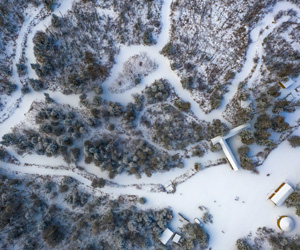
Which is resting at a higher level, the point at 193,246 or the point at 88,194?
the point at 88,194

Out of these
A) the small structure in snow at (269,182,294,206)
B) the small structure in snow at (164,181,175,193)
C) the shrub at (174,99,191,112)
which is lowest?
the small structure in snow at (269,182,294,206)

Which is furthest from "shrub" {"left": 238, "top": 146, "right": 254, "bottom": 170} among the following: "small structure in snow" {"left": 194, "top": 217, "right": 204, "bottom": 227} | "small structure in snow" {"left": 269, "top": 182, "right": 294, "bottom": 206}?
"small structure in snow" {"left": 194, "top": 217, "right": 204, "bottom": 227}

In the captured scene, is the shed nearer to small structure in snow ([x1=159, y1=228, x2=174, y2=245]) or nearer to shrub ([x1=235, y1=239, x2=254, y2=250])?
small structure in snow ([x1=159, y1=228, x2=174, y2=245])

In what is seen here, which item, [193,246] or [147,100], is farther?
[147,100]

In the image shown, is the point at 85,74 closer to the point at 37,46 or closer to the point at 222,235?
the point at 37,46

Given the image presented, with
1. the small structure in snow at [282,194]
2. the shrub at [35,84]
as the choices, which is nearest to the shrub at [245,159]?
the small structure in snow at [282,194]

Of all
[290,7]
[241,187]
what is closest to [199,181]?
[241,187]

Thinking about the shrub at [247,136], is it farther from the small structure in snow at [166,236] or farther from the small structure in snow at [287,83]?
the small structure in snow at [166,236]
